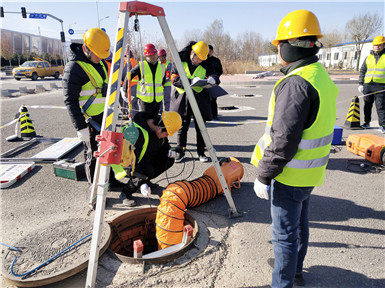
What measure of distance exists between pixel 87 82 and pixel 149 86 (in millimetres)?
2311

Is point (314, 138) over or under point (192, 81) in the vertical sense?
under

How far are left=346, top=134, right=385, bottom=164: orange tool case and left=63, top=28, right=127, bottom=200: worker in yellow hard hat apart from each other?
485 centimetres

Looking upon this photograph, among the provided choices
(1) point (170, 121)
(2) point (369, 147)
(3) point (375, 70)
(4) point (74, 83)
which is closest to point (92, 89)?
(4) point (74, 83)

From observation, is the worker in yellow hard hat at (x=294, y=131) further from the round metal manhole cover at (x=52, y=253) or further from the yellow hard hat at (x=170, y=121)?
the yellow hard hat at (x=170, y=121)

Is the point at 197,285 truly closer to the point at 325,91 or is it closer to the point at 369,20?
the point at 325,91

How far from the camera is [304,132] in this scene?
1938 mm

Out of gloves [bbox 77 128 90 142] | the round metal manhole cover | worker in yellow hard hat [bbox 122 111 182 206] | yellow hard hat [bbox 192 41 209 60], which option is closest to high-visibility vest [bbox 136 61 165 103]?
yellow hard hat [bbox 192 41 209 60]

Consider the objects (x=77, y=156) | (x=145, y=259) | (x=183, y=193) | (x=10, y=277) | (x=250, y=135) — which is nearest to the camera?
(x=10, y=277)

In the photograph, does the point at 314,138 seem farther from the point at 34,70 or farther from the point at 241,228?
the point at 34,70

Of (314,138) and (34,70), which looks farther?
(34,70)

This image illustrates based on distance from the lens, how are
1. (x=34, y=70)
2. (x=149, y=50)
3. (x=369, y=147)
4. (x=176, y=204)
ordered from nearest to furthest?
1. (x=176, y=204)
2. (x=369, y=147)
3. (x=149, y=50)
4. (x=34, y=70)

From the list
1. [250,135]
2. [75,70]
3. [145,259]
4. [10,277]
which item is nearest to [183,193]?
[145,259]

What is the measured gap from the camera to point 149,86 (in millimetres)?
5828

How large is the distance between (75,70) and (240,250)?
2892 millimetres
